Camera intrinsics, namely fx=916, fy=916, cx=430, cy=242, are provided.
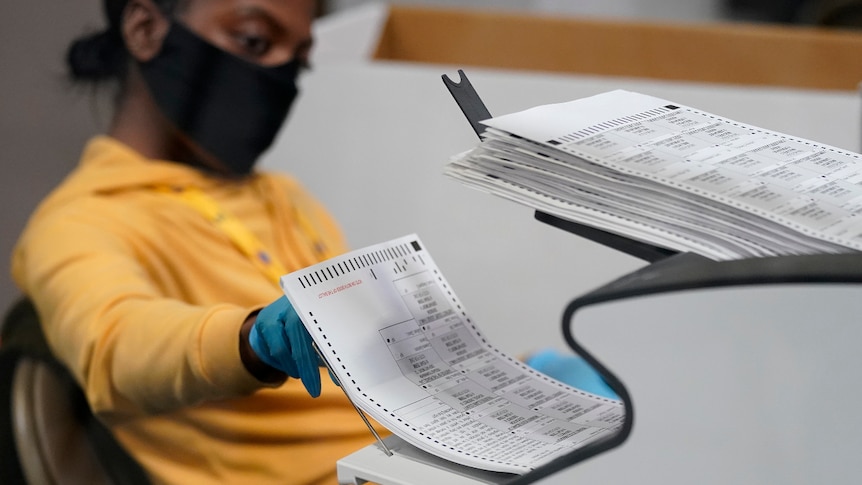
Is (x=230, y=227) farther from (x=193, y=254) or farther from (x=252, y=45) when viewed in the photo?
(x=252, y=45)

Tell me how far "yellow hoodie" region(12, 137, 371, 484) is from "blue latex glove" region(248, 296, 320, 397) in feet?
0.10

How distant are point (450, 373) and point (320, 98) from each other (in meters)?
0.61

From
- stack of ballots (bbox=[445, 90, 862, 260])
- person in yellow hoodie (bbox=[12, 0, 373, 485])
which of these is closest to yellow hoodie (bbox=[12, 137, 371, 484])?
person in yellow hoodie (bbox=[12, 0, 373, 485])

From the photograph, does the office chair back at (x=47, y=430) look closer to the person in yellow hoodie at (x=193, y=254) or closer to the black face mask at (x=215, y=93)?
the person in yellow hoodie at (x=193, y=254)

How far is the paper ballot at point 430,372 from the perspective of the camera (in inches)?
25.8

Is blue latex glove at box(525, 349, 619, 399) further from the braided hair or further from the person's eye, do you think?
the braided hair

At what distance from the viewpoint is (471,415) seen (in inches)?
27.2

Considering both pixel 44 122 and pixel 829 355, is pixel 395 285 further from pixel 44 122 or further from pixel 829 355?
pixel 44 122

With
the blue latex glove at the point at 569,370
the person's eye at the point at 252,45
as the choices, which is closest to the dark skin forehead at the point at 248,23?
the person's eye at the point at 252,45

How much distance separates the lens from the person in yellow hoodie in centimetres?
83

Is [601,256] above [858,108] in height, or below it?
below

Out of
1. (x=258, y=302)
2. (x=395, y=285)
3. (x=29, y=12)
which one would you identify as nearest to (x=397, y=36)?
(x=29, y=12)

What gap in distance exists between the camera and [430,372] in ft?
2.37

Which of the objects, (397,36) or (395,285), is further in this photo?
(397,36)
